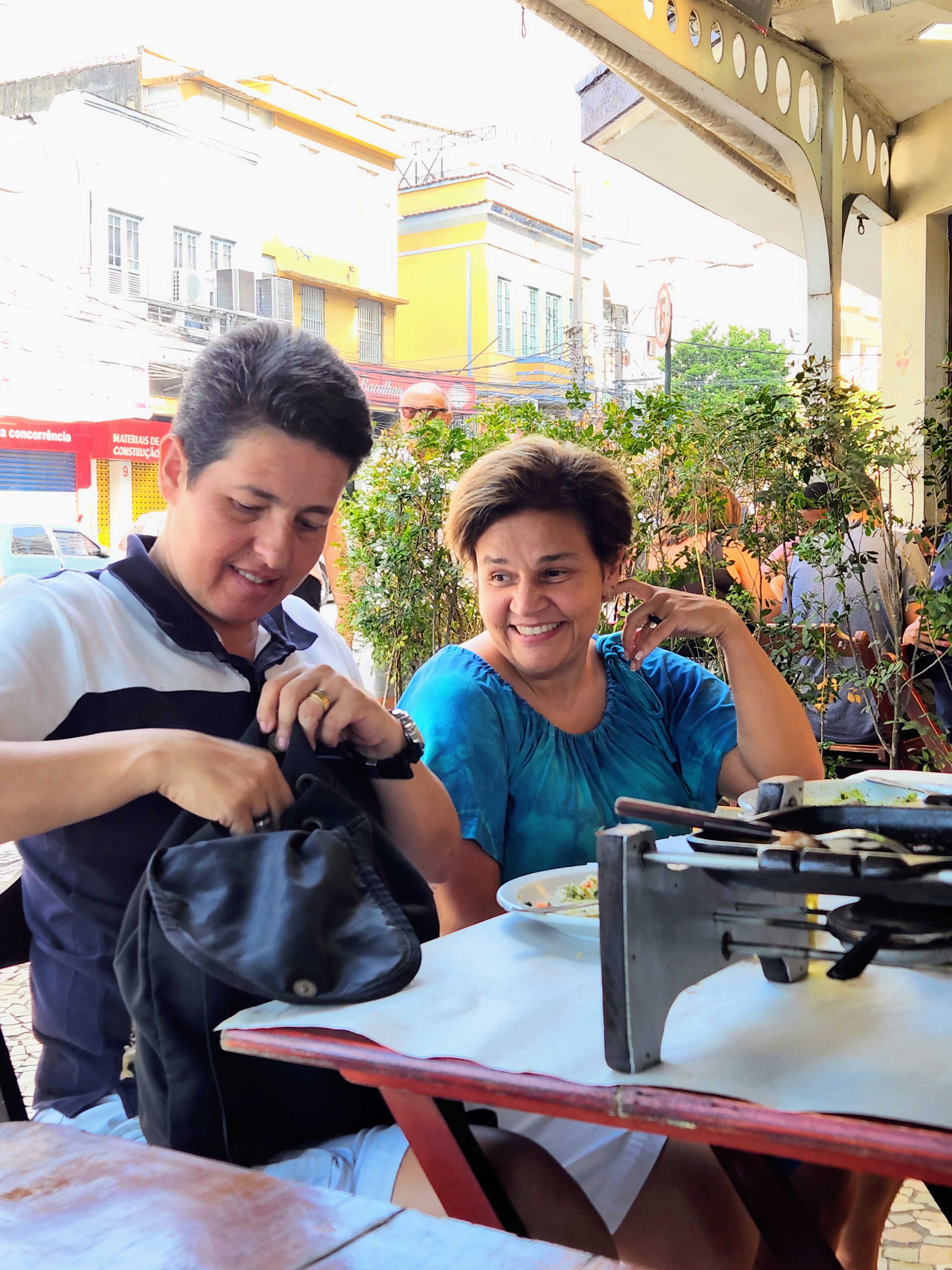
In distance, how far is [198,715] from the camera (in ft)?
4.89

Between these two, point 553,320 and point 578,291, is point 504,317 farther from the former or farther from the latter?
point 578,291

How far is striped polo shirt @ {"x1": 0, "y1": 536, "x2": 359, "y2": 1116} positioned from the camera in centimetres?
134

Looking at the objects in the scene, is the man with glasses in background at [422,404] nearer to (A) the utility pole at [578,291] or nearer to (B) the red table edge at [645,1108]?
(B) the red table edge at [645,1108]

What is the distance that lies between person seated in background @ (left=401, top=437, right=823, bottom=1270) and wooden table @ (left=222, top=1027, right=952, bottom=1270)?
0.67 meters

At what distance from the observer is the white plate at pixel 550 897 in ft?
3.81

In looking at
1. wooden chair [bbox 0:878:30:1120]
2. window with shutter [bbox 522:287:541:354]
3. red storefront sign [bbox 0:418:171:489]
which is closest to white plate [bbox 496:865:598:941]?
wooden chair [bbox 0:878:30:1120]

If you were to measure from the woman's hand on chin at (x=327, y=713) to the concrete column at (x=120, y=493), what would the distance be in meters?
19.3

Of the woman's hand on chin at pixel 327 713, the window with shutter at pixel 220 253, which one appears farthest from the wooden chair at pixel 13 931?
the window with shutter at pixel 220 253

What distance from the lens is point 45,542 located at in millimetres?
14539

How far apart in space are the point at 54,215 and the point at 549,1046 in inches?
832

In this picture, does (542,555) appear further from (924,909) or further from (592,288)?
(592,288)

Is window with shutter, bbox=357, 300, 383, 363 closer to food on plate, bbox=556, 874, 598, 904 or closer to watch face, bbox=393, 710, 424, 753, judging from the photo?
watch face, bbox=393, 710, 424, 753

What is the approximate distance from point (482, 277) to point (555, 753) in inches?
1072

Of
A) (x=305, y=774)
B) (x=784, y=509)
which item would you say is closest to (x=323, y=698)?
(x=305, y=774)
